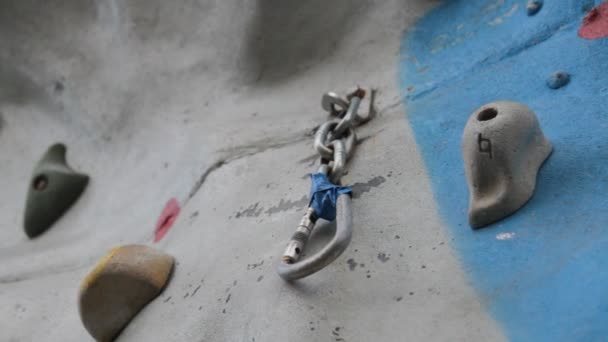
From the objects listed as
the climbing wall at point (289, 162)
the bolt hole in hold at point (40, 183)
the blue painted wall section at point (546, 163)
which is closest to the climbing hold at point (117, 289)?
the climbing wall at point (289, 162)

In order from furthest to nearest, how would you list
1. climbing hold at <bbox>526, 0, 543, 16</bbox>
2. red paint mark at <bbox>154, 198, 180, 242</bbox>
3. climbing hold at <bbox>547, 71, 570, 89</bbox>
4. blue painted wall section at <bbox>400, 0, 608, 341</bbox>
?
1. red paint mark at <bbox>154, 198, 180, 242</bbox>
2. climbing hold at <bbox>526, 0, 543, 16</bbox>
3. climbing hold at <bbox>547, 71, 570, 89</bbox>
4. blue painted wall section at <bbox>400, 0, 608, 341</bbox>

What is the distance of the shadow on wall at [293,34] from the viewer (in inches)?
49.7

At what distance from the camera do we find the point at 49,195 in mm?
1435

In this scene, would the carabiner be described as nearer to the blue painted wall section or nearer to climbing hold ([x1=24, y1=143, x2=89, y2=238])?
the blue painted wall section

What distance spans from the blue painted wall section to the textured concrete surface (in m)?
0.03

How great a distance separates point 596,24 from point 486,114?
0.87ft

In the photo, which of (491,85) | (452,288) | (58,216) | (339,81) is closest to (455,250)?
(452,288)

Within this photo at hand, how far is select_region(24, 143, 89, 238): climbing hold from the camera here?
1.44 meters

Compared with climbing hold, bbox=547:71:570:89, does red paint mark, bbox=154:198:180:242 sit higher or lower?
lower

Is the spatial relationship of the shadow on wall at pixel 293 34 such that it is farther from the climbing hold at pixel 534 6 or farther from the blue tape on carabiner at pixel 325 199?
the blue tape on carabiner at pixel 325 199

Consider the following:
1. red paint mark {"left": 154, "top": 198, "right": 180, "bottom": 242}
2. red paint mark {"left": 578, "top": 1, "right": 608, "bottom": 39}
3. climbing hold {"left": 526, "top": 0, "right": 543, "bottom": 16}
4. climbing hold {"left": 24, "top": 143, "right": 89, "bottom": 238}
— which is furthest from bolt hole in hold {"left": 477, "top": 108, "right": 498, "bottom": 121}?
climbing hold {"left": 24, "top": 143, "right": 89, "bottom": 238}

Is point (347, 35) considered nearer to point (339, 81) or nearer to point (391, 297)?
point (339, 81)

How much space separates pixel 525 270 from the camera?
0.63 metres

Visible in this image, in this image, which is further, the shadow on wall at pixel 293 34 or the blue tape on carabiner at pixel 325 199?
the shadow on wall at pixel 293 34
